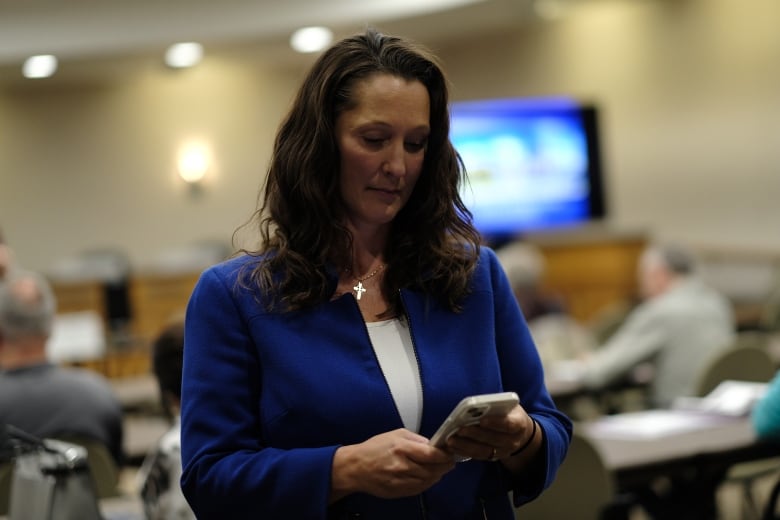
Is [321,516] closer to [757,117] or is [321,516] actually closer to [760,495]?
[760,495]

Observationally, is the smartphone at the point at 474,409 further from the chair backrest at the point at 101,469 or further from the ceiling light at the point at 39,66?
the ceiling light at the point at 39,66

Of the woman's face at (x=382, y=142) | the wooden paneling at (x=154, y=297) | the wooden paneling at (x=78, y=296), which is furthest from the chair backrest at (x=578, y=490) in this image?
the wooden paneling at (x=78, y=296)

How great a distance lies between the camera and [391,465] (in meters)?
1.61

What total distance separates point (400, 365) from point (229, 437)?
11.1 inches

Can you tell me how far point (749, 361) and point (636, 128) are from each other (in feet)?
23.5

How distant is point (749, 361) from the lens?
543 centimetres

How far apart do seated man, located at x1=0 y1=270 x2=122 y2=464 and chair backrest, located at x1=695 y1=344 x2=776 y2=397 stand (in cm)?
273

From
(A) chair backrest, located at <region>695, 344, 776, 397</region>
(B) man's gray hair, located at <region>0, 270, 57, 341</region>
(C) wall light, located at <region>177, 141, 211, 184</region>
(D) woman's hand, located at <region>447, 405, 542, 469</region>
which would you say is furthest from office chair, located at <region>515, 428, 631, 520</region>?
(C) wall light, located at <region>177, 141, 211, 184</region>

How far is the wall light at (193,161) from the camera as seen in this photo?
14.4 m

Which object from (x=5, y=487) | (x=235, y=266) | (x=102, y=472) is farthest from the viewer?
(x=102, y=472)

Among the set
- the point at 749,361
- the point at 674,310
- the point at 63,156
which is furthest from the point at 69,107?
the point at 749,361

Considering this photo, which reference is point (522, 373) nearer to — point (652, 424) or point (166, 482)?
point (166, 482)

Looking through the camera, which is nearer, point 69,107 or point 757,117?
point 757,117

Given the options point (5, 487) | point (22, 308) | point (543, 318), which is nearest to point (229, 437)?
point (5, 487)
